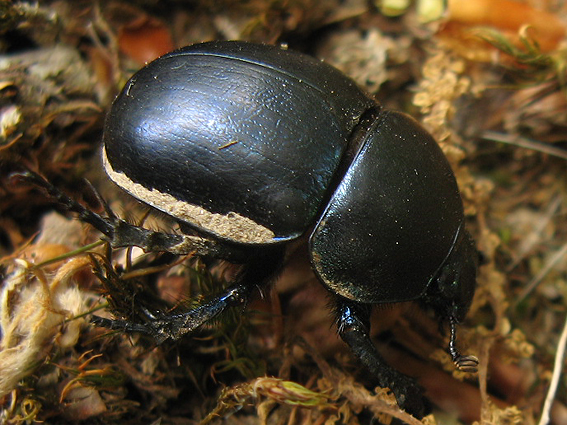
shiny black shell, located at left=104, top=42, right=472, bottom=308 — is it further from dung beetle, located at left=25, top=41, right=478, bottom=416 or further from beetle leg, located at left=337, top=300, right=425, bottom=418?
beetle leg, located at left=337, top=300, right=425, bottom=418

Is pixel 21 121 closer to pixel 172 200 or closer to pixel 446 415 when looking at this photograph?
pixel 172 200

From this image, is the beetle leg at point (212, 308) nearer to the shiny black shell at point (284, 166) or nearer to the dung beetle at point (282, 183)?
the dung beetle at point (282, 183)

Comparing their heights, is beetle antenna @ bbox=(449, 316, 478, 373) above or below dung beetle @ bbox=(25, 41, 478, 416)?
below

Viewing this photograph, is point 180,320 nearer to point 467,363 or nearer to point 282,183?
point 282,183

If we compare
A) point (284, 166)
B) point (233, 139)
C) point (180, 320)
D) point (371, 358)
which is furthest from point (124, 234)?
point (371, 358)

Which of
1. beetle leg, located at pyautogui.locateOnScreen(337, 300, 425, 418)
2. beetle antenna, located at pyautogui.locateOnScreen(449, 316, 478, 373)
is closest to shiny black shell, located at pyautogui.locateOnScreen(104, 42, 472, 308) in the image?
beetle leg, located at pyautogui.locateOnScreen(337, 300, 425, 418)
